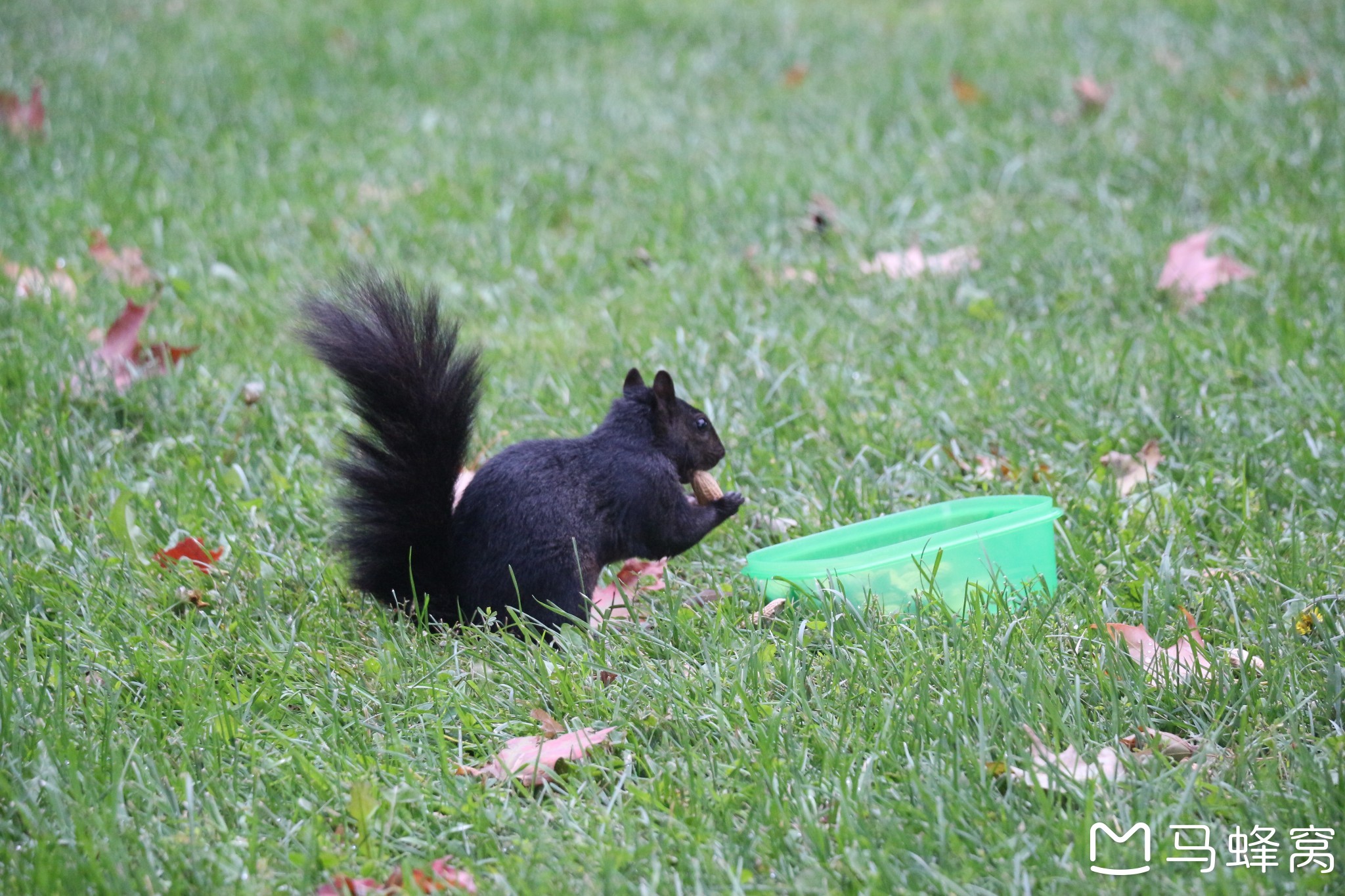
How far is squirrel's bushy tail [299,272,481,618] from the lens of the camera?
218 centimetres

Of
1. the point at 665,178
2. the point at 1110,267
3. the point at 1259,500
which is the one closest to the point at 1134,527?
the point at 1259,500

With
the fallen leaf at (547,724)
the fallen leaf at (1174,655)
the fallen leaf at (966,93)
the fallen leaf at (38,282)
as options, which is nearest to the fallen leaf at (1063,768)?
the fallen leaf at (1174,655)

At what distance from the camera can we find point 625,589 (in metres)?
2.57

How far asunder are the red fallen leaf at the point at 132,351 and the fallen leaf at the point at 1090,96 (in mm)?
3882

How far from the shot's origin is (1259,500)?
2.62 m

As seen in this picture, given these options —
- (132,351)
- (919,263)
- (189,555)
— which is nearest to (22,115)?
(132,351)

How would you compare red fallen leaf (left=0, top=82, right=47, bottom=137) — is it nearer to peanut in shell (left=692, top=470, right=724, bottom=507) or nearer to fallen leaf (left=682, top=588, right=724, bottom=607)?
peanut in shell (left=692, top=470, right=724, bottom=507)

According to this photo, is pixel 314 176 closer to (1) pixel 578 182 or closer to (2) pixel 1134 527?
(1) pixel 578 182

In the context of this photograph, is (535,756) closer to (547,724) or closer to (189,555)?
(547,724)

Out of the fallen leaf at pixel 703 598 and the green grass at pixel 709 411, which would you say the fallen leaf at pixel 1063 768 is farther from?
the fallen leaf at pixel 703 598

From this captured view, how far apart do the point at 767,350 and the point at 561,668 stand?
1.62 meters

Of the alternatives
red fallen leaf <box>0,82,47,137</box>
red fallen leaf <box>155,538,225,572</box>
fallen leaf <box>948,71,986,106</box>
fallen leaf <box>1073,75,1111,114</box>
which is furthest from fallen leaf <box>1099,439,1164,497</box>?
red fallen leaf <box>0,82,47,137</box>

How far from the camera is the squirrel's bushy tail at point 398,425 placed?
7.15 feet

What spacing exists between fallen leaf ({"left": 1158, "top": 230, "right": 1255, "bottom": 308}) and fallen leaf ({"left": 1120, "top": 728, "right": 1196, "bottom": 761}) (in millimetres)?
2189
